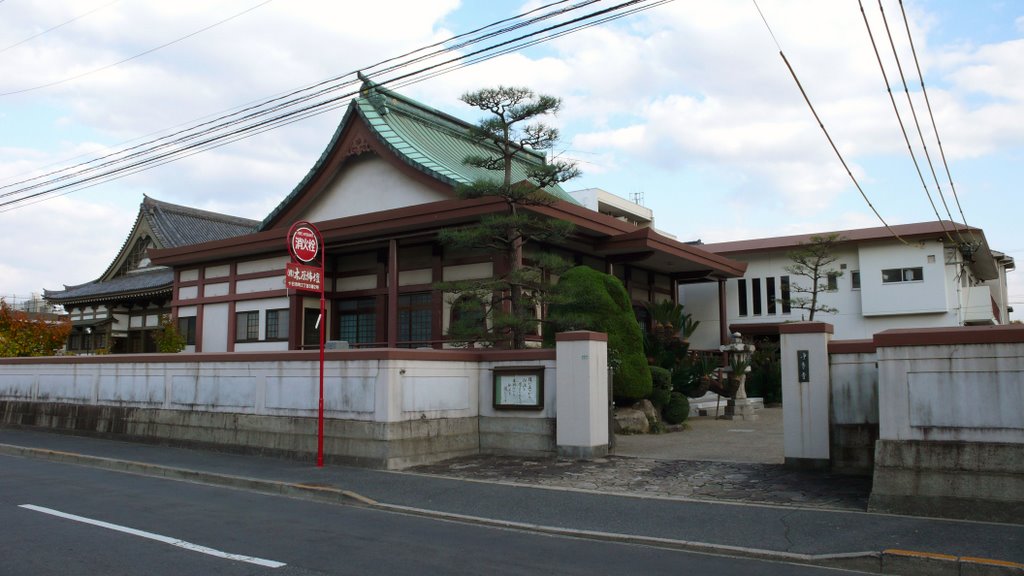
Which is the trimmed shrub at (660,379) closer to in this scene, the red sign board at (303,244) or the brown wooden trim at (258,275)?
the red sign board at (303,244)

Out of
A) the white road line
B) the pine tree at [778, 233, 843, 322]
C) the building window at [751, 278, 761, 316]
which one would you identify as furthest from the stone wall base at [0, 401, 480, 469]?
the building window at [751, 278, 761, 316]

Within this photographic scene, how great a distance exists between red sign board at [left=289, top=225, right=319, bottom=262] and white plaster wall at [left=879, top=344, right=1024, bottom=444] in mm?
9558

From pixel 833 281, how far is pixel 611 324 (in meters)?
20.4

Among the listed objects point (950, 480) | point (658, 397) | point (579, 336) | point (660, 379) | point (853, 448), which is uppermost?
point (579, 336)

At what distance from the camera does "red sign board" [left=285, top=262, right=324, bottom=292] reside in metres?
13.7

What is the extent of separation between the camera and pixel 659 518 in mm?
8773

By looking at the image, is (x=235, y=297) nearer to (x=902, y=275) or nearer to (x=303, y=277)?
(x=303, y=277)

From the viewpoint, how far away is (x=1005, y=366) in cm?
832

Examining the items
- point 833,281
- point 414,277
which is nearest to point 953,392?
point 414,277

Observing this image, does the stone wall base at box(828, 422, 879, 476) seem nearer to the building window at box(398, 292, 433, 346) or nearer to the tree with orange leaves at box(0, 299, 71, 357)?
the building window at box(398, 292, 433, 346)

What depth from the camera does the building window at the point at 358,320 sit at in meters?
23.0

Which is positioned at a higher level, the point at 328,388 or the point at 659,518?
the point at 328,388

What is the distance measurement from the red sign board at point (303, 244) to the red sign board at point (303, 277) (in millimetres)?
285

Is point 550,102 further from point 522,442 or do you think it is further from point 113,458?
point 113,458
